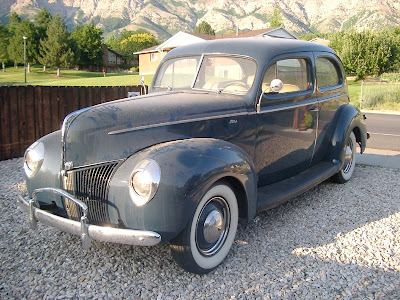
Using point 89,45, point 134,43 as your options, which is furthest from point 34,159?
point 134,43

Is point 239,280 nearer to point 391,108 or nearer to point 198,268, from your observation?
point 198,268

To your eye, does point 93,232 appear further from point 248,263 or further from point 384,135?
point 384,135

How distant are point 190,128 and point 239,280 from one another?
1.34 m

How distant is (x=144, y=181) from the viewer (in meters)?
2.65

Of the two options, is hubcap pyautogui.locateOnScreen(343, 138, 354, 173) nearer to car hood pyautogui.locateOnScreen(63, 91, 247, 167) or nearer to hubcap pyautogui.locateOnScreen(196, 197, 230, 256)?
car hood pyautogui.locateOnScreen(63, 91, 247, 167)

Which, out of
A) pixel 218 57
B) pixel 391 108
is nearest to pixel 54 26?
pixel 391 108

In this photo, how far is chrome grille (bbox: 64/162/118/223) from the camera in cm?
284

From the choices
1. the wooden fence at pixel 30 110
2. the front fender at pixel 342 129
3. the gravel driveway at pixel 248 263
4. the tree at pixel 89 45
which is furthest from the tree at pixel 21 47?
the front fender at pixel 342 129

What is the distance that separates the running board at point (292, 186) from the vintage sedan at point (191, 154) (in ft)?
0.07

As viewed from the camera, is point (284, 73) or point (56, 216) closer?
point (56, 216)

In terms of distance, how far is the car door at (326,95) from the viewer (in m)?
4.76

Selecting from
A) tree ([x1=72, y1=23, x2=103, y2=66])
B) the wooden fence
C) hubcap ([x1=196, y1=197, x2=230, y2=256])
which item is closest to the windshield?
hubcap ([x1=196, y1=197, x2=230, y2=256])

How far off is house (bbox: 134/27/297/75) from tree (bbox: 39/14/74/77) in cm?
1213

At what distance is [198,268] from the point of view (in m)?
2.91
